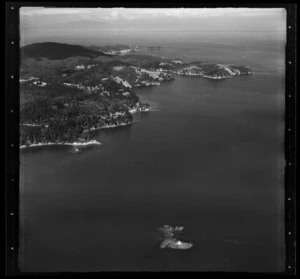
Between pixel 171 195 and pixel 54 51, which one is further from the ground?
pixel 54 51

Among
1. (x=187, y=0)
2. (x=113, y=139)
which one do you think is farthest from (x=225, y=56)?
(x=113, y=139)

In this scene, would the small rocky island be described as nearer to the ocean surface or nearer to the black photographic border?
the ocean surface

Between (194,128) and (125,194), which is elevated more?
(194,128)

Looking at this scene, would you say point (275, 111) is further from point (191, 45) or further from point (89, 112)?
point (89, 112)
